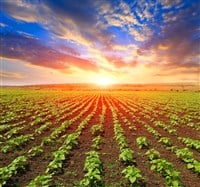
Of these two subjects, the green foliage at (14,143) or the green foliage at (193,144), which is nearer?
the green foliage at (14,143)

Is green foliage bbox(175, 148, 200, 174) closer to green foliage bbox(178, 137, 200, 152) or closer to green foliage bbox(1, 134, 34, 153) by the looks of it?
green foliage bbox(178, 137, 200, 152)

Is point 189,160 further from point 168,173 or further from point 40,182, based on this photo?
point 40,182

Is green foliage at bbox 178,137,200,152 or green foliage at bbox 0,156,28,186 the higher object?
green foliage at bbox 0,156,28,186

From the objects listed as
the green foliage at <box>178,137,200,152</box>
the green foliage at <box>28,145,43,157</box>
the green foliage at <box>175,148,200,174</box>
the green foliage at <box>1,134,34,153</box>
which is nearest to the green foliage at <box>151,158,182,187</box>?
the green foliage at <box>175,148,200,174</box>

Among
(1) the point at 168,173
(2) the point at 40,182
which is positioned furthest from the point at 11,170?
(1) the point at 168,173

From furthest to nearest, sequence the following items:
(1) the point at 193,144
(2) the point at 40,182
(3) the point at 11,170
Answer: (1) the point at 193,144
(3) the point at 11,170
(2) the point at 40,182

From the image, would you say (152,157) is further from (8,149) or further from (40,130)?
(40,130)

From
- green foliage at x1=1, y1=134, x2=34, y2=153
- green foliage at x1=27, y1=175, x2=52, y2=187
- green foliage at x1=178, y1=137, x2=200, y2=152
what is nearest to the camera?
green foliage at x1=27, y1=175, x2=52, y2=187

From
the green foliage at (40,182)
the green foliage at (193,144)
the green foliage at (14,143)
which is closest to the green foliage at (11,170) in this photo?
the green foliage at (40,182)

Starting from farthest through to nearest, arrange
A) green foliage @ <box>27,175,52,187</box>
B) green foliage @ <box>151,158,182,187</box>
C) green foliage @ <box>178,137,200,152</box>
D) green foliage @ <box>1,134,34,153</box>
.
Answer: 1. green foliage @ <box>178,137,200,152</box>
2. green foliage @ <box>1,134,34,153</box>
3. green foliage @ <box>151,158,182,187</box>
4. green foliage @ <box>27,175,52,187</box>

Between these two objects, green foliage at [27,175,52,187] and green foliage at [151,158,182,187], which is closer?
green foliage at [27,175,52,187]

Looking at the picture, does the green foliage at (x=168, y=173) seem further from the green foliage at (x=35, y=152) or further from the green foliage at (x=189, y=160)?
the green foliage at (x=35, y=152)

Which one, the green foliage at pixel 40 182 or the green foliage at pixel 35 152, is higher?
the green foliage at pixel 40 182

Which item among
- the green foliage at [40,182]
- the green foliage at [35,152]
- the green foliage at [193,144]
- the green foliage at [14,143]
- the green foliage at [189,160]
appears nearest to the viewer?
the green foliage at [40,182]
